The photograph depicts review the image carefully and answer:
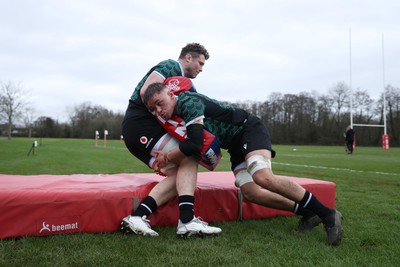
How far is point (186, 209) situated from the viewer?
3.18m

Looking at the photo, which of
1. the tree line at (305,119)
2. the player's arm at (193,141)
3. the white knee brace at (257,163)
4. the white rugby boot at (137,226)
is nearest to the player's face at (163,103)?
the player's arm at (193,141)

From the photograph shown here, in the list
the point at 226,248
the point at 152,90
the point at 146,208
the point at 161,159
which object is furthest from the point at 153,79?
the point at 226,248

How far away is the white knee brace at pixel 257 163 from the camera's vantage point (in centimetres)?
321

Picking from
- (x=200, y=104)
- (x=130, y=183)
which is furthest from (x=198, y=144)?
(x=130, y=183)

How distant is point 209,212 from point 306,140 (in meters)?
63.8

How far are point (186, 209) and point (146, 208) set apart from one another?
394 mm

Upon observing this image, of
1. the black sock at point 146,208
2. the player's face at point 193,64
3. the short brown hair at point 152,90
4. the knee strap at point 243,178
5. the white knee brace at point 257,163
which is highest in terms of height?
the player's face at point 193,64

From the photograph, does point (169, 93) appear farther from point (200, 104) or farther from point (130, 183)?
point (130, 183)

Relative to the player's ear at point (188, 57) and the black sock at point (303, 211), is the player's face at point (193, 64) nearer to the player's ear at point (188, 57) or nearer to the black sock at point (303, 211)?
the player's ear at point (188, 57)

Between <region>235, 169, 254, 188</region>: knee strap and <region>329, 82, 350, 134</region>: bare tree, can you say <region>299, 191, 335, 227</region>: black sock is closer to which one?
<region>235, 169, 254, 188</region>: knee strap

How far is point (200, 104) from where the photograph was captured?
10.5 feet

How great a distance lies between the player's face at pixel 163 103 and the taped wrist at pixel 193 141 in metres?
0.28

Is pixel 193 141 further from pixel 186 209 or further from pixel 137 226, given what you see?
pixel 137 226

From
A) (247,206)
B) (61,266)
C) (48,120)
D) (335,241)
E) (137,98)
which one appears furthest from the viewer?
(48,120)
